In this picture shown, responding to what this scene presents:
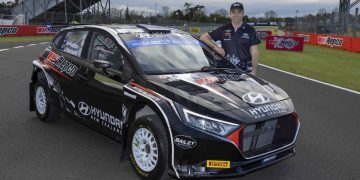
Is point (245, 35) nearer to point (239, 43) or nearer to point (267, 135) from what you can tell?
point (239, 43)

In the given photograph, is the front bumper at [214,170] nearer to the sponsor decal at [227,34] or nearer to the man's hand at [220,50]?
the man's hand at [220,50]

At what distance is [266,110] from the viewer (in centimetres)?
416

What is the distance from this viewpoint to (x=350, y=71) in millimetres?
15984

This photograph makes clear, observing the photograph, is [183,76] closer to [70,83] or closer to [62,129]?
[70,83]

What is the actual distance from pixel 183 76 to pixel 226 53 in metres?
1.83

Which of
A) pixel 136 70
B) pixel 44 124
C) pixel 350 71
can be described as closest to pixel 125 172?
pixel 136 70

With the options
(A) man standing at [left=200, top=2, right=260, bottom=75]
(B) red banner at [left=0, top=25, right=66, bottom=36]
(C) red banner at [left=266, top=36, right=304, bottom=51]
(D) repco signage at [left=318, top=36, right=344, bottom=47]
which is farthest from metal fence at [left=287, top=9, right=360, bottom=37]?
(A) man standing at [left=200, top=2, right=260, bottom=75]

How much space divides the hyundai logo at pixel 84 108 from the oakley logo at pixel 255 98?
83.7 inches

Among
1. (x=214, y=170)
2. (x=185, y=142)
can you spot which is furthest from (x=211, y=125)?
(x=214, y=170)

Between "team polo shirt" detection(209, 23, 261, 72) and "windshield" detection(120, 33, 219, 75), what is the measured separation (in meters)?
0.67

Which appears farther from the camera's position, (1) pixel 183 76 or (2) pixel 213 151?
(1) pixel 183 76

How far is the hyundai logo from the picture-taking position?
540 cm

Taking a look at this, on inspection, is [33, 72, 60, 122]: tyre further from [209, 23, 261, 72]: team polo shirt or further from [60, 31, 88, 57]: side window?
[209, 23, 261, 72]: team polo shirt

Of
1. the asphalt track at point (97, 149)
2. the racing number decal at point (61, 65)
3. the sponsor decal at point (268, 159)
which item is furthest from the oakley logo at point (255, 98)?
the racing number decal at point (61, 65)
